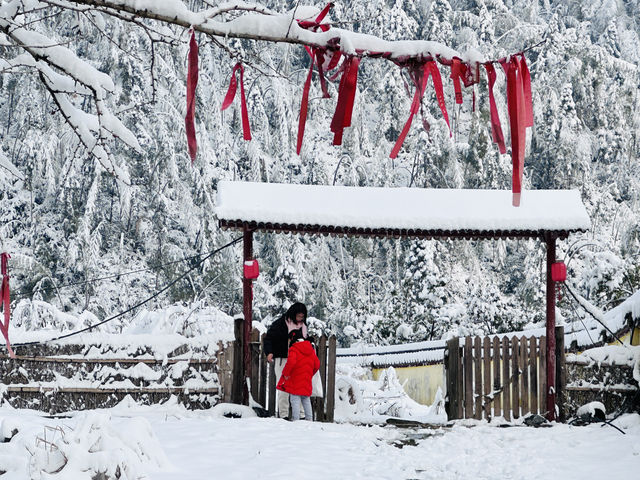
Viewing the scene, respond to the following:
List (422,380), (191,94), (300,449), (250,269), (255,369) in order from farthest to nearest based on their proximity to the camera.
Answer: (422,380), (255,369), (250,269), (300,449), (191,94)

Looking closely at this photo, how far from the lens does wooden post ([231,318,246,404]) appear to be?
965 cm

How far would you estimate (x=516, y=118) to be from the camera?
12.2ft

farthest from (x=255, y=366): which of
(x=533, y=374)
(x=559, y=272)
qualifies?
(x=559, y=272)

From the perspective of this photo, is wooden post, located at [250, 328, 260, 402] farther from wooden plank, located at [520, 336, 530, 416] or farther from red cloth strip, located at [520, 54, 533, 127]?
red cloth strip, located at [520, 54, 533, 127]

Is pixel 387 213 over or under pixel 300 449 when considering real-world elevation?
over

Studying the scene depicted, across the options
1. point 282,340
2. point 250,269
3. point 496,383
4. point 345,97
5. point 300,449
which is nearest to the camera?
point 345,97

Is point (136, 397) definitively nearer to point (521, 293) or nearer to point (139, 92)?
point (139, 92)

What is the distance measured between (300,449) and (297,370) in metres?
2.05

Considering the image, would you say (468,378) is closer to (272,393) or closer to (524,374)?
(524,374)

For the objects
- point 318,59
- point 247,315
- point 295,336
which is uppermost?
point 318,59

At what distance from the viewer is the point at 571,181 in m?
27.8

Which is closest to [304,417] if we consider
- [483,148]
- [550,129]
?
[483,148]

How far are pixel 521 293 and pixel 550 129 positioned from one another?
6.84 metres

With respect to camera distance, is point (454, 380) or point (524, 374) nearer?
point (524, 374)
